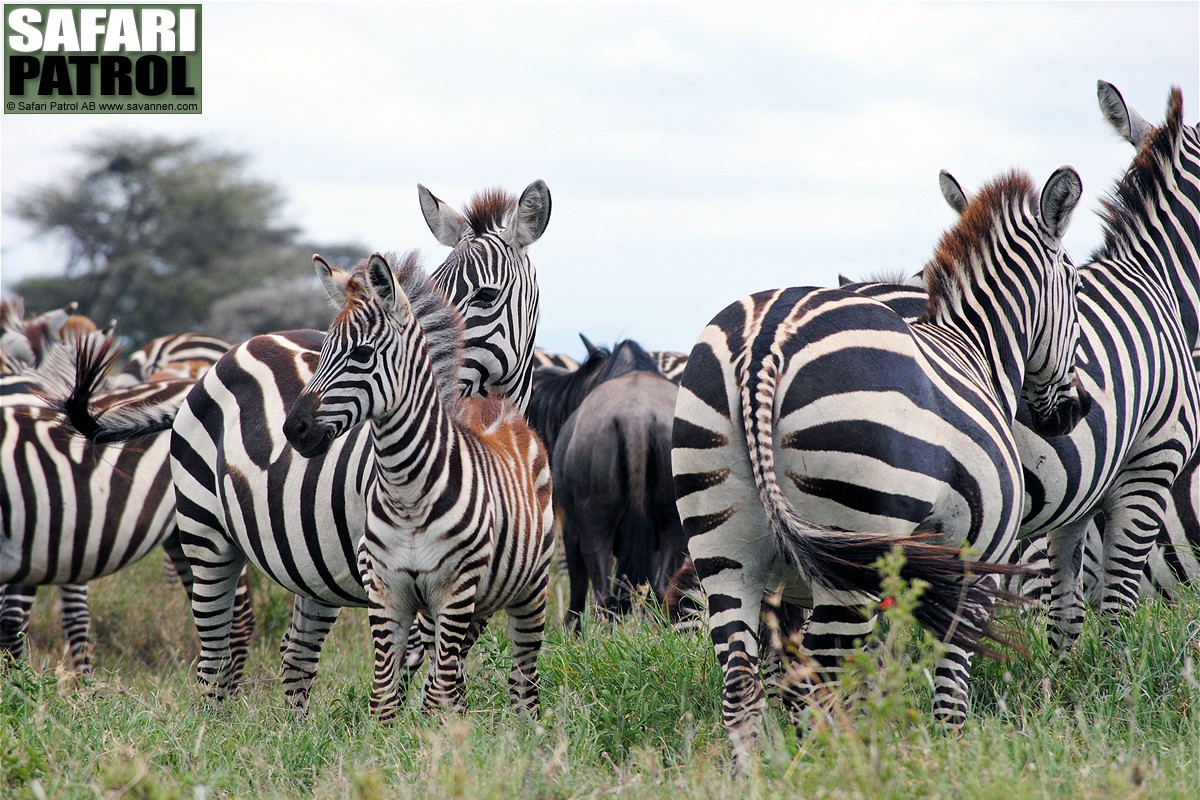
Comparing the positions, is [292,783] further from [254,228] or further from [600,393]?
[254,228]

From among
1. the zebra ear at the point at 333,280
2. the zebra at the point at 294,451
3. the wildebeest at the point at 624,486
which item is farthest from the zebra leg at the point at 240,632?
the zebra ear at the point at 333,280

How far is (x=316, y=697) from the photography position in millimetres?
5320

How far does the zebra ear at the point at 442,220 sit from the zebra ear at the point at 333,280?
1.20 metres

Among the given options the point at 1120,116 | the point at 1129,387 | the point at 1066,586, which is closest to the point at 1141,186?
the point at 1120,116

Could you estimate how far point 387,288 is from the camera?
14.5 feet

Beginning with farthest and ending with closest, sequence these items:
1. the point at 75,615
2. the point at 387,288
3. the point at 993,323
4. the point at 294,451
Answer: the point at 75,615
the point at 294,451
the point at 387,288
the point at 993,323

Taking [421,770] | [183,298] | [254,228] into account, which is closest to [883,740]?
[421,770]

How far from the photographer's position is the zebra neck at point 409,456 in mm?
4379

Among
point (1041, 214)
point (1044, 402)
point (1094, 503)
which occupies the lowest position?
point (1094, 503)

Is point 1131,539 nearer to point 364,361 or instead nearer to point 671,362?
point 364,361

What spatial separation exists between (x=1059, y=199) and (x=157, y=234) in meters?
25.9

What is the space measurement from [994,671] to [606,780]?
6.12 feet

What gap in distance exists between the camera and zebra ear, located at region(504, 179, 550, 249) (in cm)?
572

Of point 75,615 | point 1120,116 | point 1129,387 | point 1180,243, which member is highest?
point 1120,116
